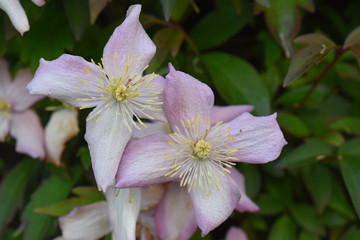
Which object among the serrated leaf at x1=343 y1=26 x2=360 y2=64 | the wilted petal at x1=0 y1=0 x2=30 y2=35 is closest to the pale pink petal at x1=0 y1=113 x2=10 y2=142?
the wilted petal at x1=0 y1=0 x2=30 y2=35

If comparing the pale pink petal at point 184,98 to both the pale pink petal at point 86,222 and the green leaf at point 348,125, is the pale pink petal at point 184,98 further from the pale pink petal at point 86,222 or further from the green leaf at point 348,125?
the green leaf at point 348,125

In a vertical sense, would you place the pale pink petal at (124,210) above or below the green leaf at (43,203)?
above

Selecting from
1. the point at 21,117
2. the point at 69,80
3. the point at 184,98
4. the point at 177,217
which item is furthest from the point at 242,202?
the point at 21,117

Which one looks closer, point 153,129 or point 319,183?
point 153,129

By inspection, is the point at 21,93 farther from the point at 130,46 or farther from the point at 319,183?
the point at 319,183

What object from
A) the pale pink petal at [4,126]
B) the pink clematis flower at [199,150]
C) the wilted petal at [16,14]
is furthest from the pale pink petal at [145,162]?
the pale pink petal at [4,126]

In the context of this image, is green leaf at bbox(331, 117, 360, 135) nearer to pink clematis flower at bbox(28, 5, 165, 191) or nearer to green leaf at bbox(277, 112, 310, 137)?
green leaf at bbox(277, 112, 310, 137)
